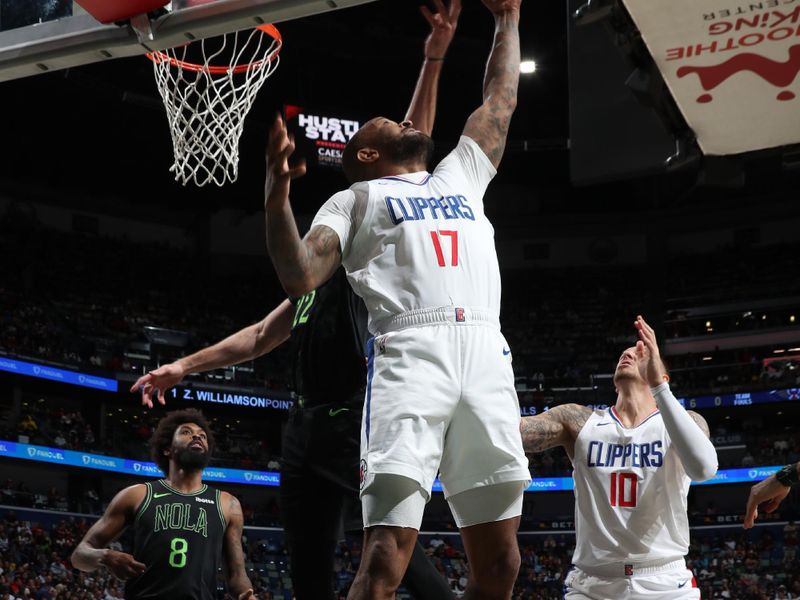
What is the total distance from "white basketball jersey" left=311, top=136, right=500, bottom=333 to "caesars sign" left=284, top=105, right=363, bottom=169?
20504 millimetres

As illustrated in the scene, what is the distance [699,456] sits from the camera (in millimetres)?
4391

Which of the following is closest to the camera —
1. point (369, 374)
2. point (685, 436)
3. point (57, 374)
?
point (369, 374)

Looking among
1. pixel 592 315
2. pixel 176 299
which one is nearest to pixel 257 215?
pixel 176 299

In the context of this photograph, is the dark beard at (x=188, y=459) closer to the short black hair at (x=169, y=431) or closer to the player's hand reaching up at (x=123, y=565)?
the short black hair at (x=169, y=431)

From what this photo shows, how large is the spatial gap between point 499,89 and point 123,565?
282cm

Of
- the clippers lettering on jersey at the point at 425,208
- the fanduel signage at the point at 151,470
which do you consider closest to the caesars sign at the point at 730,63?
the clippers lettering on jersey at the point at 425,208

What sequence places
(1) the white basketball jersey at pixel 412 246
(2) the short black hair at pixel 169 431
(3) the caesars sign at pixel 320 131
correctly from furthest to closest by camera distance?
(3) the caesars sign at pixel 320 131
(2) the short black hair at pixel 169 431
(1) the white basketball jersey at pixel 412 246

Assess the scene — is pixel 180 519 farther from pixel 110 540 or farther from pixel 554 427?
pixel 554 427

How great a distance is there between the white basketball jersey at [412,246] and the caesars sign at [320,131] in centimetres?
2050

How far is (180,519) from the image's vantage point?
5496 millimetres

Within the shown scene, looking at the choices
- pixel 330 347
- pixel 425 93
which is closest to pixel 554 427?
pixel 330 347

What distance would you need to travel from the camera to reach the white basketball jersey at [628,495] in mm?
4637

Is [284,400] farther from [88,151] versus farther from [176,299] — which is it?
[88,151]

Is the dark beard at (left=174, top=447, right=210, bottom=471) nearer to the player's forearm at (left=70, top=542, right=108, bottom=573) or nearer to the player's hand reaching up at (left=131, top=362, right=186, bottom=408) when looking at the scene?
the player's forearm at (left=70, top=542, right=108, bottom=573)
